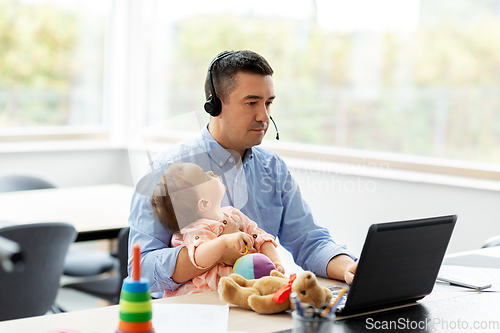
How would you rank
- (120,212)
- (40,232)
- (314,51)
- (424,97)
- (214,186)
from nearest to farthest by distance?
1. (214,186)
2. (40,232)
3. (120,212)
4. (424,97)
5. (314,51)

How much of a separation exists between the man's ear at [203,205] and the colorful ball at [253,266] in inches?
6.1

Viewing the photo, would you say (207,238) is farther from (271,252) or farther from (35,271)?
(35,271)

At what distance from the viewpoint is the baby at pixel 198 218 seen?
1334mm

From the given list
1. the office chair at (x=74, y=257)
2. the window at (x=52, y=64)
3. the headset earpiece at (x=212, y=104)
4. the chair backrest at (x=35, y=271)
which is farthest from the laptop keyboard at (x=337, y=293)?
the window at (x=52, y=64)

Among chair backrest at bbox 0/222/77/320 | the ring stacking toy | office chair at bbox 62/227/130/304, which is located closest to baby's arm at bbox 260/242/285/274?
the ring stacking toy

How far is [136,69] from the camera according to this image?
4.86m

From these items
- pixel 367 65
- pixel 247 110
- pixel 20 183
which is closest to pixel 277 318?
pixel 247 110

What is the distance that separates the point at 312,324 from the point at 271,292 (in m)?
0.28

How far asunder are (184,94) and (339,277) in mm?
3381

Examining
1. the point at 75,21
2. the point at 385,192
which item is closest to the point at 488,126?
the point at 385,192

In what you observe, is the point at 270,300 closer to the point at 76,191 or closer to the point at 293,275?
the point at 293,275

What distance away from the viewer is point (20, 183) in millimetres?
3166

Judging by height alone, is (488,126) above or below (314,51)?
below

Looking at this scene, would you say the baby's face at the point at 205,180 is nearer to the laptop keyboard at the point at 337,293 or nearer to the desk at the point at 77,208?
the laptop keyboard at the point at 337,293
